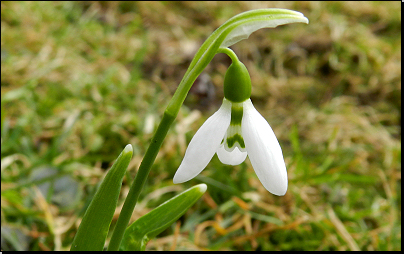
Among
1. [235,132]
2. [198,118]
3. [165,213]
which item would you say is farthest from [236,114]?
[198,118]

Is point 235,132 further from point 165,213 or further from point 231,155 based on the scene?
point 165,213

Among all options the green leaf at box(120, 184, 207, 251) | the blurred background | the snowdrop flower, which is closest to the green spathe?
the snowdrop flower

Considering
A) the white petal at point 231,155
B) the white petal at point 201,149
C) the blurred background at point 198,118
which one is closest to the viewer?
the white petal at point 201,149

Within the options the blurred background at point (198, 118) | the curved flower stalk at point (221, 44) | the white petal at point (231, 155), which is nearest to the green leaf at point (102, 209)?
the curved flower stalk at point (221, 44)

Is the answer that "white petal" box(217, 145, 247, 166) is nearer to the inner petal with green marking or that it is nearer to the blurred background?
the inner petal with green marking

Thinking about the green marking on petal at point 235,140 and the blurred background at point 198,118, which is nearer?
the green marking on petal at point 235,140

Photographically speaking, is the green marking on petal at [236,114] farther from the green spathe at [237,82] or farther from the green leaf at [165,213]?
the green leaf at [165,213]
